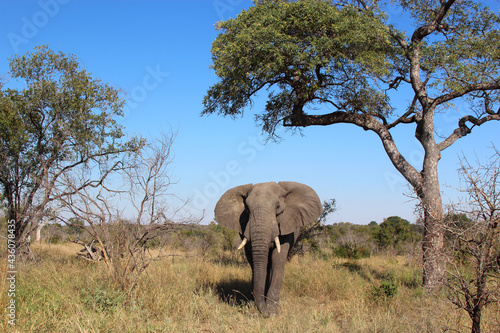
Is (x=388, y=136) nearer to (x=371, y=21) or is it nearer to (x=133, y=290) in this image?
(x=371, y=21)

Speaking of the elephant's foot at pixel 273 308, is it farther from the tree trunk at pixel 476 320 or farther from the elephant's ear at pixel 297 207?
the tree trunk at pixel 476 320

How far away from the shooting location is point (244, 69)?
12.7 metres

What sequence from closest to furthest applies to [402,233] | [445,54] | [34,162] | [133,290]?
[133,290] → [445,54] → [34,162] → [402,233]

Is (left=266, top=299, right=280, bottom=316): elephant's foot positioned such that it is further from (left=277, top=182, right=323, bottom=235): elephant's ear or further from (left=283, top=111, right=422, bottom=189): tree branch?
(left=283, top=111, right=422, bottom=189): tree branch

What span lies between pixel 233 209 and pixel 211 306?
87.3 inches

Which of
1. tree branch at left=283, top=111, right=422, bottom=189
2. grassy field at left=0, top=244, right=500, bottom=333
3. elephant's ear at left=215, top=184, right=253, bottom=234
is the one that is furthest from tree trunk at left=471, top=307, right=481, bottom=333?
tree branch at left=283, top=111, right=422, bottom=189

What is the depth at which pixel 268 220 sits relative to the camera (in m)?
7.82

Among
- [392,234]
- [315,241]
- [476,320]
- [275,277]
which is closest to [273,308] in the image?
[275,277]

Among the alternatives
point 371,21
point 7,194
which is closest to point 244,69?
point 371,21

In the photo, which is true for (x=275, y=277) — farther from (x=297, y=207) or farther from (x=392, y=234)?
(x=392, y=234)

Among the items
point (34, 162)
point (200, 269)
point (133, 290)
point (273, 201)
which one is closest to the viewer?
point (133, 290)

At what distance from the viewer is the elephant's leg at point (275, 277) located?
773cm

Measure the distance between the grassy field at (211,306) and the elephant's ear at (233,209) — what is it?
1.55m

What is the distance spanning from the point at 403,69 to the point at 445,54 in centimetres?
162
